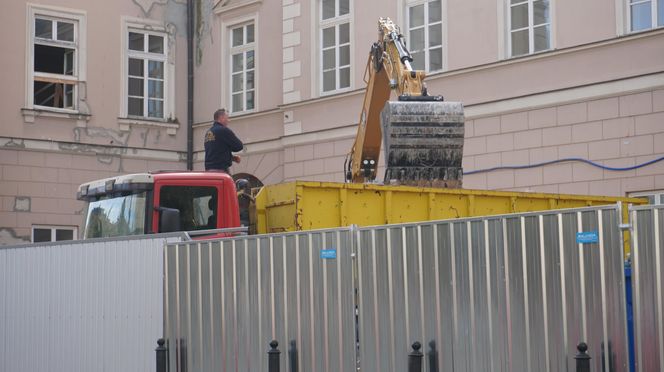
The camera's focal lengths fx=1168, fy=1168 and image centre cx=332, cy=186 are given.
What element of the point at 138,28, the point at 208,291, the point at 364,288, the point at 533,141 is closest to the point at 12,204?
the point at 138,28

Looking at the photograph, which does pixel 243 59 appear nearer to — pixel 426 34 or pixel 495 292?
pixel 426 34

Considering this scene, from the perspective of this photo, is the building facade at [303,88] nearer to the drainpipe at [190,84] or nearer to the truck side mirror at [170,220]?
the drainpipe at [190,84]

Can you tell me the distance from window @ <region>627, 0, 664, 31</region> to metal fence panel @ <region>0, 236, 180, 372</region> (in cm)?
918

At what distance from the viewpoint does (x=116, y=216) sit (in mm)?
12648

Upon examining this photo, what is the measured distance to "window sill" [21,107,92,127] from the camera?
917 inches

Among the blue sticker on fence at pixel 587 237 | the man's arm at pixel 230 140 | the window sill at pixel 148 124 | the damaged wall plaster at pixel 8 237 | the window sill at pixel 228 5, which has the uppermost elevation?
the window sill at pixel 228 5

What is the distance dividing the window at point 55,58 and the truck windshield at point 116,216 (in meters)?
10.9

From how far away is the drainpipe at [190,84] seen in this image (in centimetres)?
2567

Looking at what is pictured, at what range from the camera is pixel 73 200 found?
24.0 metres

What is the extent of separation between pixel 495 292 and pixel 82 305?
562cm

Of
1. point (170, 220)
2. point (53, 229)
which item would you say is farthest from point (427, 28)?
point (170, 220)

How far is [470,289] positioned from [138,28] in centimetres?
1861

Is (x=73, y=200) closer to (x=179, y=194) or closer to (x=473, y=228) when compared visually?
(x=179, y=194)

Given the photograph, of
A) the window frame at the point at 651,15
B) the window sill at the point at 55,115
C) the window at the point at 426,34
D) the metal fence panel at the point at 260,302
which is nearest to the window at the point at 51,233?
the window sill at the point at 55,115
